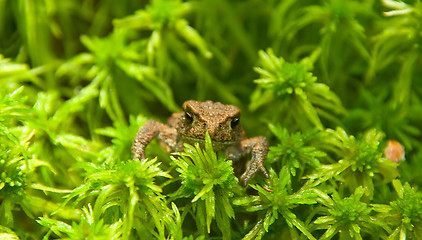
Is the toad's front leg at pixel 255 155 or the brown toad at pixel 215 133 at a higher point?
the brown toad at pixel 215 133

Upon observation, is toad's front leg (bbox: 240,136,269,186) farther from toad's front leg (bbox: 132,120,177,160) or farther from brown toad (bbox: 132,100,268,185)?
toad's front leg (bbox: 132,120,177,160)

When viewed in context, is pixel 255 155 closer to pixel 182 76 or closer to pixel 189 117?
pixel 189 117

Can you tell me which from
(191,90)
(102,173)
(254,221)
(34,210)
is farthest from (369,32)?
(34,210)

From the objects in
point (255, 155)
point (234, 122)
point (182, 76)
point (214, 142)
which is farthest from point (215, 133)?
point (182, 76)

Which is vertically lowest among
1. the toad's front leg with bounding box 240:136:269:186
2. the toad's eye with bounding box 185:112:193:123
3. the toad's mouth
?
the toad's front leg with bounding box 240:136:269:186

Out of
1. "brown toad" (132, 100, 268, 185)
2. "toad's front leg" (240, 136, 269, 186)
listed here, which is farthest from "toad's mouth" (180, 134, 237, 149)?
"toad's front leg" (240, 136, 269, 186)

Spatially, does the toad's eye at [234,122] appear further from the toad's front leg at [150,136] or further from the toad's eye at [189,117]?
the toad's front leg at [150,136]

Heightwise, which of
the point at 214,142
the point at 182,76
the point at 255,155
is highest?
the point at 182,76

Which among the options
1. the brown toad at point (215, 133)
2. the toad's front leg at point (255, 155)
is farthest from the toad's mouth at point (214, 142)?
the toad's front leg at point (255, 155)
